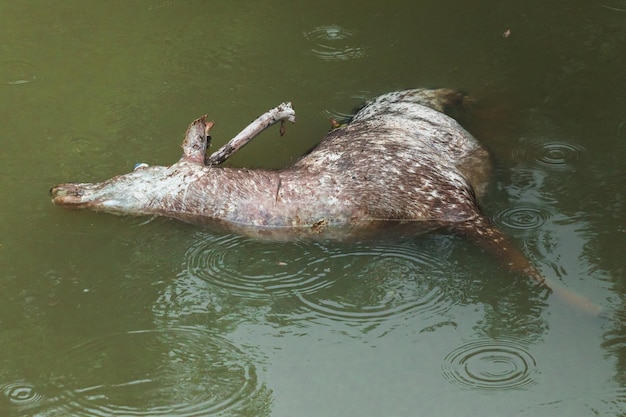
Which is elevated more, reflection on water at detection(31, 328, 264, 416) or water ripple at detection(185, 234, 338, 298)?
water ripple at detection(185, 234, 338, 298)

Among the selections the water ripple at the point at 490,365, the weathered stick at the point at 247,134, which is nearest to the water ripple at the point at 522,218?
the water ripple at the point at 490,365

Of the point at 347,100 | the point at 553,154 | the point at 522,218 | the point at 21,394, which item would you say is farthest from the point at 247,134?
the point at 21,394

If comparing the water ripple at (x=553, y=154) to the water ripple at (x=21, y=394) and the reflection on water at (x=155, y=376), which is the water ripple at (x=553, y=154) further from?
the water ripple at (x=21, y=394)

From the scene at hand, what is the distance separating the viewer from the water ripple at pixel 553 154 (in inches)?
219

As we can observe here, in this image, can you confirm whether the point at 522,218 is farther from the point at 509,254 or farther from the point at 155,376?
the point at 155,376

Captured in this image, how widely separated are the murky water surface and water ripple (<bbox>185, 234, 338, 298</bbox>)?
1 cm

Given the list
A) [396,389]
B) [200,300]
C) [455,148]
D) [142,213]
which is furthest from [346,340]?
[455,148]

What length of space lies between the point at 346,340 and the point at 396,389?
41 cm

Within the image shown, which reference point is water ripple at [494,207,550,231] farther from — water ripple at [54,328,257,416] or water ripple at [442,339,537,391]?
water ripple at [54,328,257,416]

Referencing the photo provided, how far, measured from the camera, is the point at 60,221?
514cm

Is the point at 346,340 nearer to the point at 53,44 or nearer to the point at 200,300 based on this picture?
the point at 200,300

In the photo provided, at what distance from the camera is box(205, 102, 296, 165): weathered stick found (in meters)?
5.31

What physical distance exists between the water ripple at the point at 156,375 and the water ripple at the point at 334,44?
138 inches

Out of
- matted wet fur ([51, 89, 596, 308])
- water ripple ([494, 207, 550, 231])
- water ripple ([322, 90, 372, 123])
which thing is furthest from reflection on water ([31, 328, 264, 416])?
water ripple ([322, 90, 372, 123])
